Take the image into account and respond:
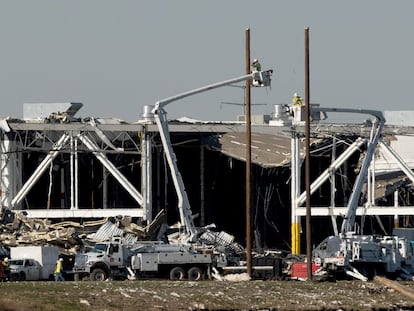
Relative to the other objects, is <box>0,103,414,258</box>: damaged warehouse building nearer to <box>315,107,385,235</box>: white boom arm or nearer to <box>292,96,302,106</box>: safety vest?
<box>292,96,302,106</box>: safety vest

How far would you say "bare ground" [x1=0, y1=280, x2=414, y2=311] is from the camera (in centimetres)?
4225

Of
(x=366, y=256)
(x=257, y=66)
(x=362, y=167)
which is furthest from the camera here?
(x=362, y=167)

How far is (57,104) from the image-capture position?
8369 centimetres

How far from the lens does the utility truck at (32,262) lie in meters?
61.4

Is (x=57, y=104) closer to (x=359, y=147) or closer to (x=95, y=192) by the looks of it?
(x=95, y=192)

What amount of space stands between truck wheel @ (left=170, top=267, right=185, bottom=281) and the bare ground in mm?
5355

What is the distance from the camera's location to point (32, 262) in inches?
2457

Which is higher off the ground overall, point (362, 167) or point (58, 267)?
point (362, 167)

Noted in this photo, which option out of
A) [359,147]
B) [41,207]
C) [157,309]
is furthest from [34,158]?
[157,309]

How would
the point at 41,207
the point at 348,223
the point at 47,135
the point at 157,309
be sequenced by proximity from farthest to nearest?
the point at 41,207 < the point at 47,135 < the point at 348,223 < the point at 157,309

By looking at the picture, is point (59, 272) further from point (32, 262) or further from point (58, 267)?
point (32, 262)

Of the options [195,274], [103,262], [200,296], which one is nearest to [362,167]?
[195,274]

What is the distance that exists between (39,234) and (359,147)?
775 inches

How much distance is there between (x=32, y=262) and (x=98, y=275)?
169 inches
